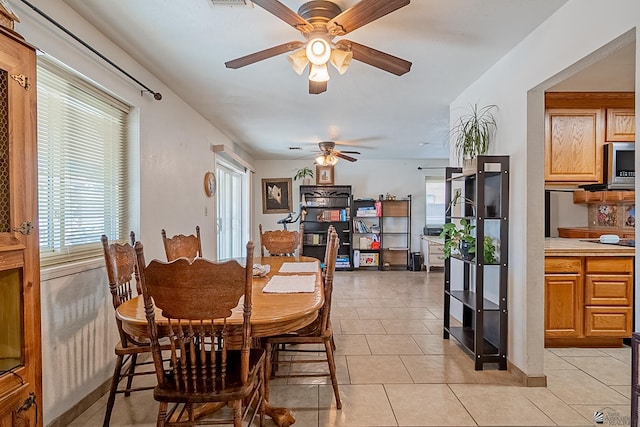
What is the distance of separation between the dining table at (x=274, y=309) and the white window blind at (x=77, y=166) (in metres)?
0.64

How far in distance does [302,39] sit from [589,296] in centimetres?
301

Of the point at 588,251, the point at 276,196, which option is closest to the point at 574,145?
the point at 588,251

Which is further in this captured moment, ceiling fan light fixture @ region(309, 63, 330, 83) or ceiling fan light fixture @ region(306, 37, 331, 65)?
ceiling fan light fixture @ region(309, 63, 330, 83)

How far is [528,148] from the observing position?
2432 mm

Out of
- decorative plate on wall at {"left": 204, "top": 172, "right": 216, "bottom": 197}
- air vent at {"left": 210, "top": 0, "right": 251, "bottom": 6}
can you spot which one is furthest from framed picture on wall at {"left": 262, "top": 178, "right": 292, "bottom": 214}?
air vent at {"left": 210, "top": 0, "right": 251, "bottom": 6}

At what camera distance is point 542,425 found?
1.98 m

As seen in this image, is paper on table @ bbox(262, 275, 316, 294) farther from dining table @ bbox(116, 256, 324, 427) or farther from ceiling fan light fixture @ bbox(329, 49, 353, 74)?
ceiling fan light fixture @ bbox(329, 49, 353, 74)

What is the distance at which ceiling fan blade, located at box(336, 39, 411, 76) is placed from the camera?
6.48 ft

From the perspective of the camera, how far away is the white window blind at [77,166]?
197 cm

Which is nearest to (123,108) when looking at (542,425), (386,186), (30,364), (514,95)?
(30,364)

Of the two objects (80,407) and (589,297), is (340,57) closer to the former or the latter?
(80,407)

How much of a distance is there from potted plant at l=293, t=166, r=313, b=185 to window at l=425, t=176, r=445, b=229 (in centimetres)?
240

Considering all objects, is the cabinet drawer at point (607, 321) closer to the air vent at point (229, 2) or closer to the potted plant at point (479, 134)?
the potted plant at point (479, 134)

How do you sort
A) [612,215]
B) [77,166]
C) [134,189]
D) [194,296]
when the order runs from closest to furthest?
[194,296] < [77,166] < [134,189] < [612,215]
